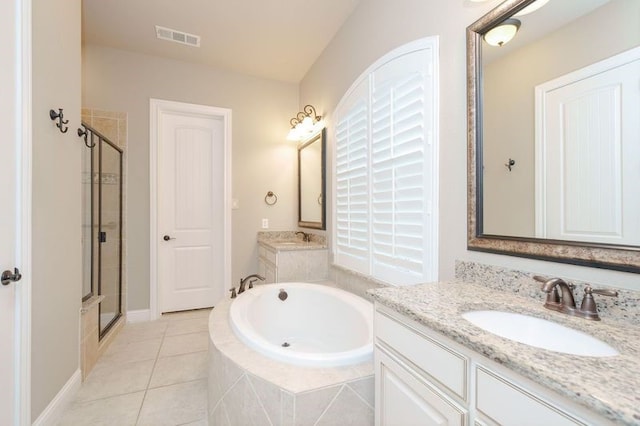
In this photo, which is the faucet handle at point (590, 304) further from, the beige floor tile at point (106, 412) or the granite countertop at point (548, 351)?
the beige floor tile at point (106, 412)

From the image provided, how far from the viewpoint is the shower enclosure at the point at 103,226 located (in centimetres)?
225

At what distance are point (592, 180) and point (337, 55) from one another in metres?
2.34

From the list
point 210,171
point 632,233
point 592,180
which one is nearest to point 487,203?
point 592,180

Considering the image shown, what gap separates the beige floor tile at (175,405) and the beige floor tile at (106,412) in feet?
0.18

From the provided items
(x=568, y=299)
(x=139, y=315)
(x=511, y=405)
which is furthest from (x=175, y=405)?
(x=568, y=299)

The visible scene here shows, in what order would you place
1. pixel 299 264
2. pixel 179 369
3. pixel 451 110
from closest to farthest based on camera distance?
pixel 451 110 → pixel 179 369 → pixel 299 264

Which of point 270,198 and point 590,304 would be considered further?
point 270,198

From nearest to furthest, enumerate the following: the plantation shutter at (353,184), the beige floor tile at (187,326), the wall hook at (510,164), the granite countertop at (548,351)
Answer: the granite countertop at (548,351)
the wall hook at (510,164)
the plantation shutter at (353,184)
the beige floor tile at (187,326)

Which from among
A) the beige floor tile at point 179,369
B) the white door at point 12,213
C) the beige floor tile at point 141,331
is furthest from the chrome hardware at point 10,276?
the beige floor tile at point 141,331

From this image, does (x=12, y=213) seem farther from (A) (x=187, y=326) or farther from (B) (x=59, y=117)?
(A) (x=187, y=326)

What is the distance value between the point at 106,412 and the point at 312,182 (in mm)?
2432

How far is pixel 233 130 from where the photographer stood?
11.0 ft

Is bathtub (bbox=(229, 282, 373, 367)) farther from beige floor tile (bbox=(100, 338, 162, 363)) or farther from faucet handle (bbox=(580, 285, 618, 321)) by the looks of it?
faucet handle (bbox=(580, 285, 618, 321))

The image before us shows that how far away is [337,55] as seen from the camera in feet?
8.75
